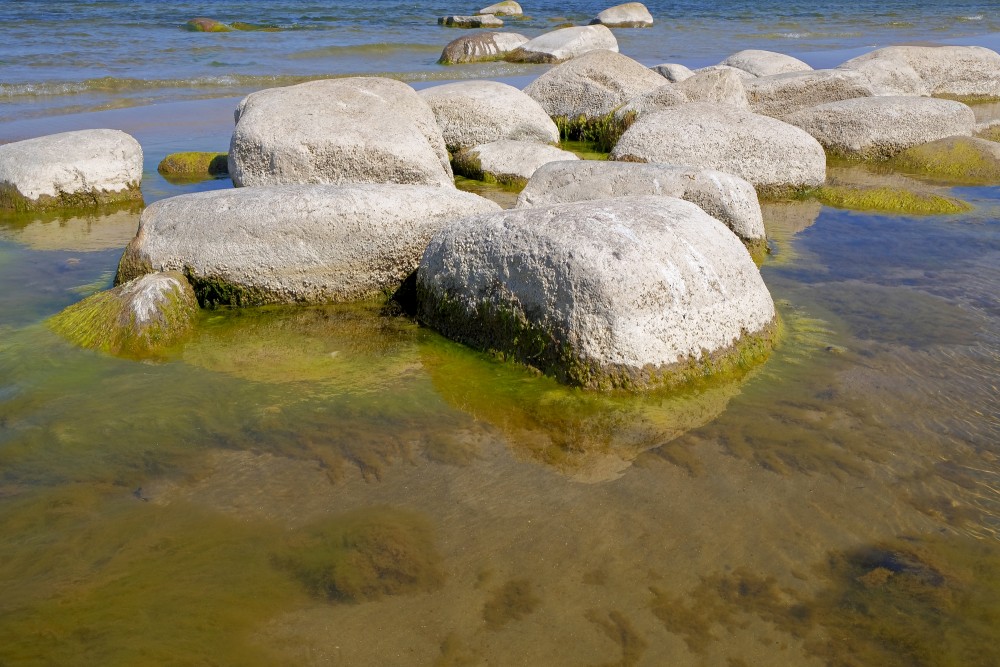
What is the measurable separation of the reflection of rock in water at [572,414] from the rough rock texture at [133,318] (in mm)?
1701

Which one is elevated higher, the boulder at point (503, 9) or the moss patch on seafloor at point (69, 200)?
the boulder at point (503, 9)

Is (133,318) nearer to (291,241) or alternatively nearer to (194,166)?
(291,241)

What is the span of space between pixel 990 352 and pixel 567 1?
38.1 m

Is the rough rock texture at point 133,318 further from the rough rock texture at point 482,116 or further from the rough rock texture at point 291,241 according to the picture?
the rough rock texture at point 482,116

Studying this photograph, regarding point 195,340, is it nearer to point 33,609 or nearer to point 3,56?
point 33,609

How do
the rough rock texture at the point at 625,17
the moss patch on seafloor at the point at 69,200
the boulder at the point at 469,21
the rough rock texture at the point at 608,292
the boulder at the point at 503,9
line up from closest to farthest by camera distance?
the rough rock texture at the point at 608,292 → the moss patch on seafloor at the point at 69,200 → the boulder at the point at 469,21 → the rough rock texture at the point at 625,17 → the boulder at the point at 503,9

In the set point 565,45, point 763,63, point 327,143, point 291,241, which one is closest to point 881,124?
point 763,63

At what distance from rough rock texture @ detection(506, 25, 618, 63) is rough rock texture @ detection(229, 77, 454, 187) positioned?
13162 mm

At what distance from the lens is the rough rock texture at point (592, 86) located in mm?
11211

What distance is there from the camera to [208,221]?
5.77 meters

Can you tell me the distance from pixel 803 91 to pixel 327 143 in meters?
7.10

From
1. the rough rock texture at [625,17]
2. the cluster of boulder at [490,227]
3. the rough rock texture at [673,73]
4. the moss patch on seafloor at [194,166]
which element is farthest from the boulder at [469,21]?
the moss patch on seafloor at [194,166]

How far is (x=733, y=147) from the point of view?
866cm

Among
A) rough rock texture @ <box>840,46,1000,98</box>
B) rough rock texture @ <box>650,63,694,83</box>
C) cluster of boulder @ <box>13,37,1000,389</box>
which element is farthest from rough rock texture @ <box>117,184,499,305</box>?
rough rock texture @ <box>840,46,1000,98</box>
